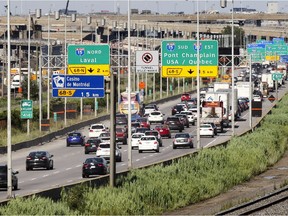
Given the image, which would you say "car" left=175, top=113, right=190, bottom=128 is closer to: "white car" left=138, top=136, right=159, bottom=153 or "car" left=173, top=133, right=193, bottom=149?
"car" left=173, top=133, right=193, bottom=149

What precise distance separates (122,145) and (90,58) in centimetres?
1051

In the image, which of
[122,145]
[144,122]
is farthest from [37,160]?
[144,122]

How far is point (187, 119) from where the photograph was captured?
101188mm

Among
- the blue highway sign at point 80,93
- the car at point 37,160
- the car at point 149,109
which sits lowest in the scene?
the car at point 149,109

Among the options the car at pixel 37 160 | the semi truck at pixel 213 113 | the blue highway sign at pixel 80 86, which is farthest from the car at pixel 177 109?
the car at pixel 37 160

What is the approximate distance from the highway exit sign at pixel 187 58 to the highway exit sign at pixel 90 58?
170 inches

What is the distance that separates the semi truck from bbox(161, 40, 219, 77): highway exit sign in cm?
1788

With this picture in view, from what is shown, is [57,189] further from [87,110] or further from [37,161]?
[87,110]

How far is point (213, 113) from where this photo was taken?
9444 centimetres

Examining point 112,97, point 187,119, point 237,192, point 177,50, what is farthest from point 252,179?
point 187,119

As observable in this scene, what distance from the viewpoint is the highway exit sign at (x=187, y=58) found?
74.5 meters

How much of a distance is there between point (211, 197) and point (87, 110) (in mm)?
66165

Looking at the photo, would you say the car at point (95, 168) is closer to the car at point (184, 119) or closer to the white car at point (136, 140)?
the white car at point (136, 140)

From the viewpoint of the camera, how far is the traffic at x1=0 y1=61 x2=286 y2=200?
53.9m
